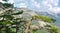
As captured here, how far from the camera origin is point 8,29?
60.0 feet

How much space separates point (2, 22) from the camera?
17719mm

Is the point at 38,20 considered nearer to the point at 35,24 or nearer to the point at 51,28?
the point at 35,24

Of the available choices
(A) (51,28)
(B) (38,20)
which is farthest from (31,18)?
(A) (51,28)

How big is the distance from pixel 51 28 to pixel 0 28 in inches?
133

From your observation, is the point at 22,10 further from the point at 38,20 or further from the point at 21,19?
the point at 38,20

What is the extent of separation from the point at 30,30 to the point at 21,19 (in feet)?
4.89

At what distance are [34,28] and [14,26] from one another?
1.96 meters

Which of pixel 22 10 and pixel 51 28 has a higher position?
pixel 22 10

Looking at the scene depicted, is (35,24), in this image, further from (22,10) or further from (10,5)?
(10,5)

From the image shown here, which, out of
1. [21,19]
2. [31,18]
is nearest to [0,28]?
[21,19]

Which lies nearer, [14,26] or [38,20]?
[38,20]

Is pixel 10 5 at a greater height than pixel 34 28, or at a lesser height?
greater

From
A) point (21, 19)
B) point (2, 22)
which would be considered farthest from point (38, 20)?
point (2, 22)

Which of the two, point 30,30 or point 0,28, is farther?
point 0,28
